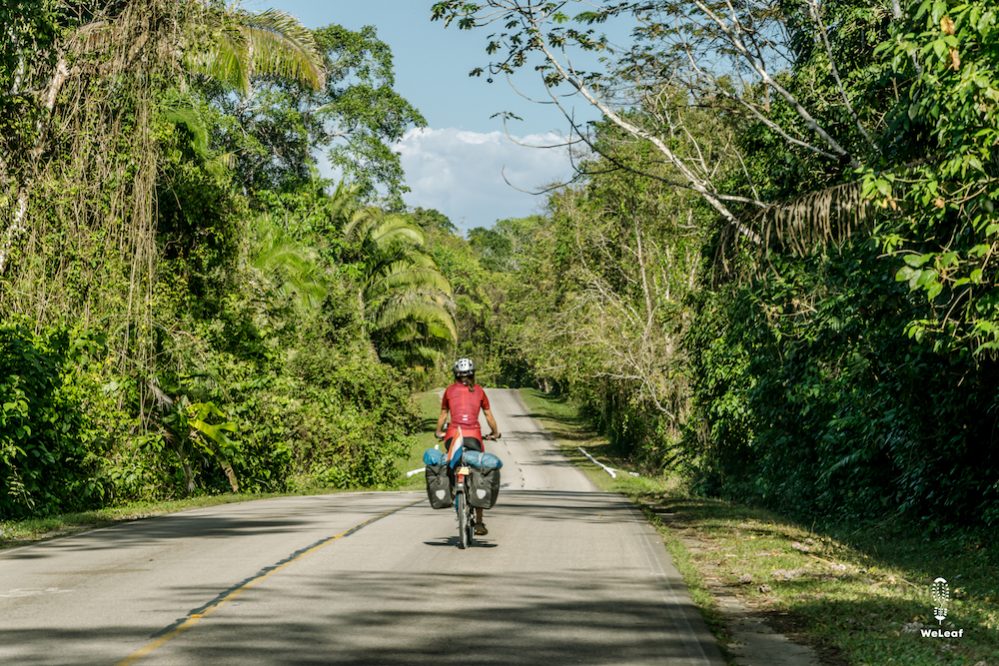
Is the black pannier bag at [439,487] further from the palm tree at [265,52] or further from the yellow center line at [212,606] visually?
the palm tree at [265,52]

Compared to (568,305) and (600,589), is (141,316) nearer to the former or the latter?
(600,589)

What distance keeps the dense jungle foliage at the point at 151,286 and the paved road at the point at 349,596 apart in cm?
496

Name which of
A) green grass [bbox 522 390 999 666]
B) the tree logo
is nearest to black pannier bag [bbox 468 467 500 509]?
green grass [bbox 522 390 999 666]

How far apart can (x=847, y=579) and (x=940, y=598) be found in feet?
4.50

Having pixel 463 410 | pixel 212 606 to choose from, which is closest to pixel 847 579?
pixel 463 410

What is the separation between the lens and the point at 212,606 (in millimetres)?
9156

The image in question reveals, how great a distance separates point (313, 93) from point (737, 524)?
132ft

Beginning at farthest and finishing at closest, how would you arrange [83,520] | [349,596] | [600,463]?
[600,463], [83,520], [349,596]

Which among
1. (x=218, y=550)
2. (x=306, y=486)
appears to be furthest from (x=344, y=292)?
(x=218, y=550)

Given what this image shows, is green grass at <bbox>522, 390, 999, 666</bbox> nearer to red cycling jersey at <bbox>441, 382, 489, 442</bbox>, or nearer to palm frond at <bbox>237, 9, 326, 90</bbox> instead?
red cycling jersey at <bbox>441, 382, 489, 442</bbox>

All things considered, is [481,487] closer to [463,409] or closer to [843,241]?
[463,409]

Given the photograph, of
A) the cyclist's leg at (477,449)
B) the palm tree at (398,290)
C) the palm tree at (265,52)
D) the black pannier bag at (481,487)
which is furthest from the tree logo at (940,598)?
the palm tree at (398,290)

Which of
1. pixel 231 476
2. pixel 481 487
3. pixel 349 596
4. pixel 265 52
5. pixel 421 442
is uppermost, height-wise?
pixel 265 52

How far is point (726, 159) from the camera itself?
3244 cm
